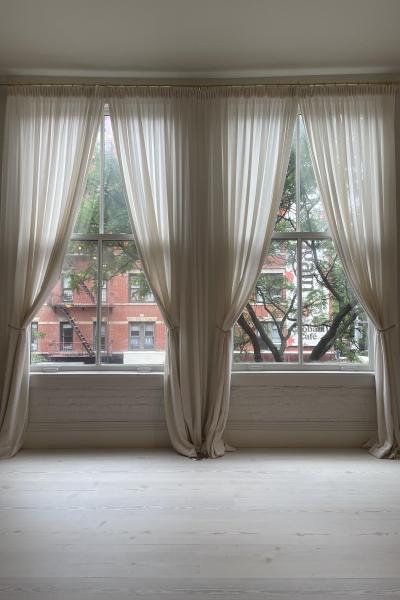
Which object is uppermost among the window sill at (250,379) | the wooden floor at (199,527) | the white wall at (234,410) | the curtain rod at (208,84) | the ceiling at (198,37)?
the ceiling at (198,37)

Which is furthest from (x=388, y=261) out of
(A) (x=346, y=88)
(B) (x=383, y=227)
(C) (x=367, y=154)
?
(A) (x=346, y=88)

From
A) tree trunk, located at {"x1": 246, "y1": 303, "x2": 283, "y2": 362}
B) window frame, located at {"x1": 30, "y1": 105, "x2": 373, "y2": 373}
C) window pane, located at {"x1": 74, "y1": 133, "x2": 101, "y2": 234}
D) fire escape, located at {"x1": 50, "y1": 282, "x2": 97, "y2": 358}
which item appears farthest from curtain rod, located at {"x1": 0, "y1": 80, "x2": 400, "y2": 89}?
tree trunk, located at {"x1": 246, "y1": 303, "x2": 283, "y2": 362}

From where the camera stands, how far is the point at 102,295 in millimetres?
4754

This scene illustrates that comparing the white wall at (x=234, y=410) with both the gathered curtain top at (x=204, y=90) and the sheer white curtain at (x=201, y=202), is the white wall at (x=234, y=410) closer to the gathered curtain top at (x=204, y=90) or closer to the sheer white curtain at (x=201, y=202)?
the sheer white curtain at (x=201, y=202)

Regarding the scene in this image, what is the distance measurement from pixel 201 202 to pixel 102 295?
129cm

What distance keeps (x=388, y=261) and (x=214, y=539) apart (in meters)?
2.94

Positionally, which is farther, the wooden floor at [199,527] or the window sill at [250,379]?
the window sill at [250,379]

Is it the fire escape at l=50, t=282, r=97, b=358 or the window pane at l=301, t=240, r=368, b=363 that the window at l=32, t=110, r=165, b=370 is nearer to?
the fire escape at l=50, t=282, r=97, b=358

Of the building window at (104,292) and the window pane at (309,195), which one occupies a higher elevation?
the window pane at (309,195)

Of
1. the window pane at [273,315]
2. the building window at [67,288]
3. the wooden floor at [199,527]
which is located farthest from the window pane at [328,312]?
the building window at [67,288]

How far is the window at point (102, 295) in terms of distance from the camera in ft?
15.5

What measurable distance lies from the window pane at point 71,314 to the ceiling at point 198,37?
66.3 inches

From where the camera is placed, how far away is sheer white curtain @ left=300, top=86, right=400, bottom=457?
177 inches

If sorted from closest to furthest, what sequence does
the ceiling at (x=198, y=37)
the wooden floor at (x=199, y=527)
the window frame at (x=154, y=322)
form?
the wooden floor at (x=199, y=527) < the ceiling at (x=198, y=37) < the window frame at (x=154, y=322)
